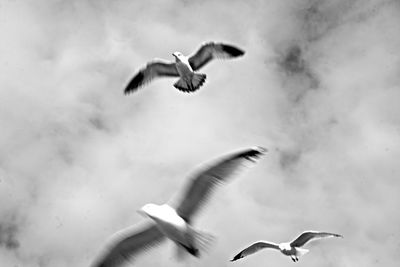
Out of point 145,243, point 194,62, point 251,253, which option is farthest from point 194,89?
point 145,243

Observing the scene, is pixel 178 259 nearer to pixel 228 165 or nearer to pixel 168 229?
pixel 168 229

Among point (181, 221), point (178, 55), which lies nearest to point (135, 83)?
point (178, 55)

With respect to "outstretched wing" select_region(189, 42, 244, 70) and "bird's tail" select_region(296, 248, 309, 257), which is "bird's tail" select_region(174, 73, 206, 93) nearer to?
"outstretched wing" select_region(189, 42, 244, 70)

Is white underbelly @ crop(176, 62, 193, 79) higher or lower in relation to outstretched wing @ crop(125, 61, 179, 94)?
lower

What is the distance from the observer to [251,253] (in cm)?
2245

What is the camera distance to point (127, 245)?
31.4ft

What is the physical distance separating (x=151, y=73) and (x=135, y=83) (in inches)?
32.1

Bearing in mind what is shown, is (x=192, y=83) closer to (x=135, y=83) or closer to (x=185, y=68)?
(x=185, y=68)

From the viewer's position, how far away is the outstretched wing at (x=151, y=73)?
2280 centimetres

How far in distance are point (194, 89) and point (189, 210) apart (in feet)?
43.5

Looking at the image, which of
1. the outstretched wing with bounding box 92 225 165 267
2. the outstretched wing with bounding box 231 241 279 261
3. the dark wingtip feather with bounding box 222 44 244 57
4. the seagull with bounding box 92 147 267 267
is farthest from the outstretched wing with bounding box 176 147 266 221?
the outstretched wing with bounding box 231 241 279 261

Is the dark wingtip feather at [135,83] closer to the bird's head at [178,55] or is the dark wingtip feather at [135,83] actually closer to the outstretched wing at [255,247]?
the bird's head at [178,55]

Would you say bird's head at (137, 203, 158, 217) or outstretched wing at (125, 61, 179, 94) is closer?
bird's head at (137, 203, 158, 217)

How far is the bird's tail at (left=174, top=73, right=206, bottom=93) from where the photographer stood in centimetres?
2222
